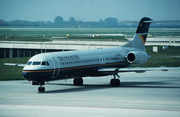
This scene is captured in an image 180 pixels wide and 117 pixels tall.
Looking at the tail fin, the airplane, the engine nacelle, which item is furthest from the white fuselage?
the tail fin

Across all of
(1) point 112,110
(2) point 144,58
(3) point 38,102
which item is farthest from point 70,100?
(2) point 144,58

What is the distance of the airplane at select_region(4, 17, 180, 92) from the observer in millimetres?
25812

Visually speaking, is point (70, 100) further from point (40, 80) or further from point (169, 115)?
point (169, 115)

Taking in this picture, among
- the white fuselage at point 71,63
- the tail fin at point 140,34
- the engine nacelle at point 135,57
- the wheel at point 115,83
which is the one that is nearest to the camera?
the white fuselage at point 71,63

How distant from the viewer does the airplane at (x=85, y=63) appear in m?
25.8

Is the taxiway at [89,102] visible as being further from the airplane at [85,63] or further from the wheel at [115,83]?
the wheel at [115,83]

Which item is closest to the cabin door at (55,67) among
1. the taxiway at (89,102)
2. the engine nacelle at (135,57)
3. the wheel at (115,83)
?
the taxiway at (89,102)

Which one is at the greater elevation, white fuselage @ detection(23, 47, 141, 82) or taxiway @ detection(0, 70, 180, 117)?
white fuselage @ detection(23, 47, 141, 82)

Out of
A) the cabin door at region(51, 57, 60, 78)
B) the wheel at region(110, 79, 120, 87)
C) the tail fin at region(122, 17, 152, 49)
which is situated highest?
the tail fin at region(122, 17, 152, 49)

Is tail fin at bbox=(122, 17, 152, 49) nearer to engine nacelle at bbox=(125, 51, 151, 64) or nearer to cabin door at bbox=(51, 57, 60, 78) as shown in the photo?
engine nacelle at bbox=(125, 51, 151, 64)

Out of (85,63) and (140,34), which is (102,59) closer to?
(85,63)

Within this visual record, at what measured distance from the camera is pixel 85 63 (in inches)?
1158

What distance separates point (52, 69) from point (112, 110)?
8927mm

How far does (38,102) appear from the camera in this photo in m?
21.4
